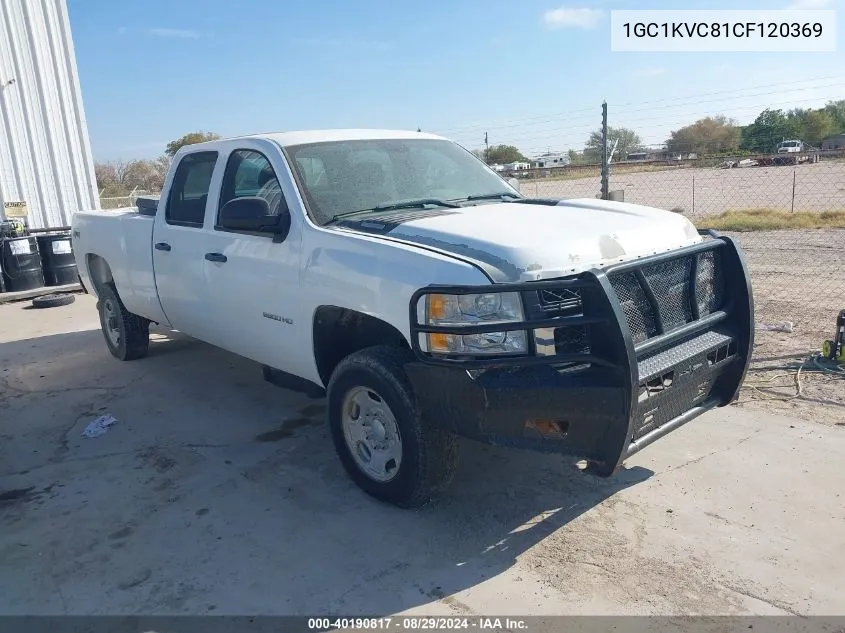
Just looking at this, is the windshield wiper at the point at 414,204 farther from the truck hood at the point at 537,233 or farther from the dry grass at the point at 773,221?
the dry grass at the point at 773,221

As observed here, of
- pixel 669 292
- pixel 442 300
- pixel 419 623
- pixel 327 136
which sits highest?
pixel 327 136

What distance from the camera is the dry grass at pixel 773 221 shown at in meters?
15.1

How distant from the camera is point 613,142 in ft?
33.7

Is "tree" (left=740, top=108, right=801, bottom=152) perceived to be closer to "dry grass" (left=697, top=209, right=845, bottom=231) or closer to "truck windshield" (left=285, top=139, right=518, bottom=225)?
"dry grass" (left=697, top=209, right=845, bottom=231)

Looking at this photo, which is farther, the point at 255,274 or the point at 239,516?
the point at 255,274

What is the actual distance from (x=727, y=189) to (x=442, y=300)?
29.0 meters

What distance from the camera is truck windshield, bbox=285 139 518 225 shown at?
14.0 ft

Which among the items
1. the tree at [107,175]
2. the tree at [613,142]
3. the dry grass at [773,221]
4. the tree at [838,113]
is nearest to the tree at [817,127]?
the tree at [838,113]

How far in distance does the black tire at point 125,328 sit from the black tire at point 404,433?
3.73m

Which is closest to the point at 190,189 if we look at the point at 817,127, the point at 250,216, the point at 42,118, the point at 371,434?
the point at 250,216

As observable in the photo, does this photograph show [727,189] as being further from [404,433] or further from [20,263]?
[404,433]

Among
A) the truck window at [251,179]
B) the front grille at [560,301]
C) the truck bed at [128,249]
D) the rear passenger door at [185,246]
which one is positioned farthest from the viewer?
the truck bed at [128,249]

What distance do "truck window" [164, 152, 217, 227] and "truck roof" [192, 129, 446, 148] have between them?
8.7 inches

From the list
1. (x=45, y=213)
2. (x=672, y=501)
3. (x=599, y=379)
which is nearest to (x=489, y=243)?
(x=599, y=379)
